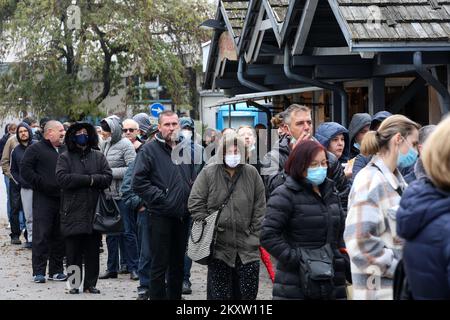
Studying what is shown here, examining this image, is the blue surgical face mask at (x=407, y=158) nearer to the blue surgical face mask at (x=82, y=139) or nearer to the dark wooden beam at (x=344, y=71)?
the blue surgical face mask at (x=82, y=139)

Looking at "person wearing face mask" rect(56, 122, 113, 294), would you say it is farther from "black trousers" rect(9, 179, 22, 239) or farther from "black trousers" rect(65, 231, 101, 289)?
"black trousers" rect(9, 179, 22, 239)

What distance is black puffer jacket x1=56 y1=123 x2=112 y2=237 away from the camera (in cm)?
1155

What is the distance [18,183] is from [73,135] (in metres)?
5.37

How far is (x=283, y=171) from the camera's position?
355 inches

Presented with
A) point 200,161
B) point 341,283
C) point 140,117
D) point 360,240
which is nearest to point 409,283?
point 360,240

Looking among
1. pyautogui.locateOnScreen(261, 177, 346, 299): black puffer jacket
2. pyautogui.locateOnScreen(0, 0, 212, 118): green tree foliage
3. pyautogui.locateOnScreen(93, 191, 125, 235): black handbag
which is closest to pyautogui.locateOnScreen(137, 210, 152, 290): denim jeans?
pyautogui.locateOnScreen(93, 191, 125, 235): black handbag

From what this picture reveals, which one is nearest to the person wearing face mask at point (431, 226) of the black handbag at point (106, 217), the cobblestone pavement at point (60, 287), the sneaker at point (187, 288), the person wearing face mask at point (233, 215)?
the person wearing face mask at point (233, 215)

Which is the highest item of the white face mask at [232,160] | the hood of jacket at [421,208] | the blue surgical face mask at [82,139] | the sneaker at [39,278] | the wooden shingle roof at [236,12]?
the wooden shingle roof at [236,12]

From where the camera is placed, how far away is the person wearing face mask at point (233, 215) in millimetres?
9047

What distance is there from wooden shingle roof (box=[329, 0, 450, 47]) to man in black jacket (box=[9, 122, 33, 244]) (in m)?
5.50

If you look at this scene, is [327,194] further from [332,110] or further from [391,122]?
[332,110]

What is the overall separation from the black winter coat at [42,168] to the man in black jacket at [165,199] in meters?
2.64

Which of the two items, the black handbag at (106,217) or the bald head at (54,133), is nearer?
the black handbag at (106,217)
